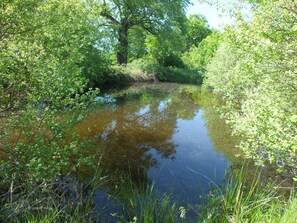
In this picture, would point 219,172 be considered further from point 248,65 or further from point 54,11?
point 54,11

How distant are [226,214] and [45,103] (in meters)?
4.08

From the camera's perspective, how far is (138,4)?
2814 centimetres

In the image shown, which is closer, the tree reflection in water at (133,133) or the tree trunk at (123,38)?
the tree reflection in water at (133,133)

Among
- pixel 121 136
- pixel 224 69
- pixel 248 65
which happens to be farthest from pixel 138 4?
pixel 248 65

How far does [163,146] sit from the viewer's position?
34.3 ft

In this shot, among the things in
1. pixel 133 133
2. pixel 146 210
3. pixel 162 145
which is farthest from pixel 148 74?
pixel 146 210

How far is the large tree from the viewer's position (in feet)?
93.5

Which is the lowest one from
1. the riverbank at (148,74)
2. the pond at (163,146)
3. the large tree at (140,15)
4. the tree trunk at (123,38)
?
the pond at (163,146)

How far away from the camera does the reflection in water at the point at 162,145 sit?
24.7ft

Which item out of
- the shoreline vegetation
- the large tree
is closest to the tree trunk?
the large tree

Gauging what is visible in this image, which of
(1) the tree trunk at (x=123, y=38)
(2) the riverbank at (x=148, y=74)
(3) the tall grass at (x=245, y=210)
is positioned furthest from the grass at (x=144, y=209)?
(1) the tree trunk at (x=123, y=38)

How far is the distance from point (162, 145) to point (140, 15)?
22.4 meters

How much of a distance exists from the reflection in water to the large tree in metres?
13.9

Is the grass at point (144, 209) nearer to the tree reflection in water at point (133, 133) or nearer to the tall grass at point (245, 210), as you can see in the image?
the tall grass at point (245, 210)
